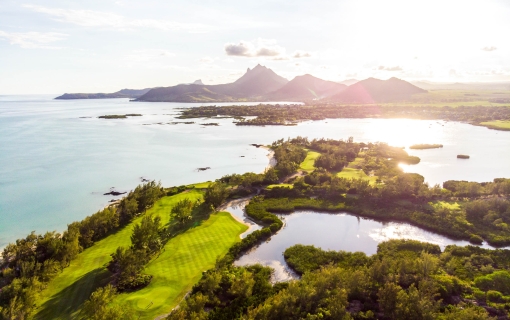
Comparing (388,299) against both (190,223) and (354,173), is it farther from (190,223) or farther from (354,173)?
(354,173)

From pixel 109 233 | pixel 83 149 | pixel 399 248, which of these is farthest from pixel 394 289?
pixel 83 149

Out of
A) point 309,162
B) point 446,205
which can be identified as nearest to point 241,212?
point 446,205

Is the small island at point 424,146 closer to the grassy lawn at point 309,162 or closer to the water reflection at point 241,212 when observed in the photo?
the grassy lawn at point 309,162

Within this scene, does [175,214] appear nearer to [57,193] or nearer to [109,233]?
[109,233]

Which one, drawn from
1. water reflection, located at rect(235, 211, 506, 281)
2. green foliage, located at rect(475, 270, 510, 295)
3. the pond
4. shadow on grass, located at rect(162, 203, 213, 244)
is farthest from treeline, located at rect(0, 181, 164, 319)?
green foliage, located at rect(475, 270, 510, 295)

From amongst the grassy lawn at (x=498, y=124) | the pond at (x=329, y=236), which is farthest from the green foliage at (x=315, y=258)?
the grassy lawn at (x=498, y=124)
